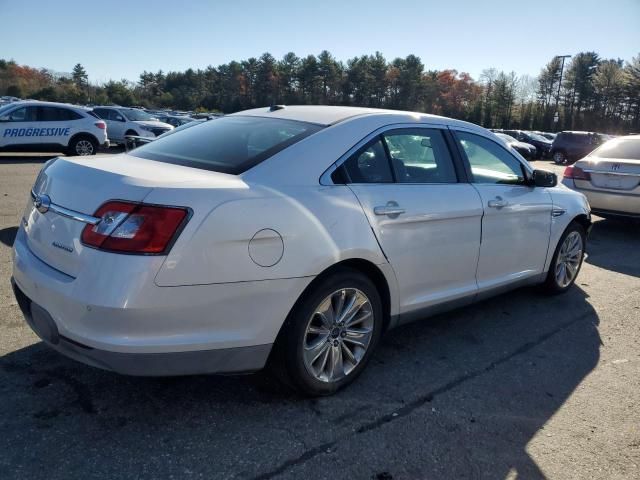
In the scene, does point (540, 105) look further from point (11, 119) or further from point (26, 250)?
point (26, 250)

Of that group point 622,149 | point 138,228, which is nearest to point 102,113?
point 622,149

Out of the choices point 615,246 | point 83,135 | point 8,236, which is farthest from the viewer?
point 83,135

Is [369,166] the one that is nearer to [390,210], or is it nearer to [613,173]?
[390,210]

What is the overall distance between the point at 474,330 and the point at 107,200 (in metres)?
3.02

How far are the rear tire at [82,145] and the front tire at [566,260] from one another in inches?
531

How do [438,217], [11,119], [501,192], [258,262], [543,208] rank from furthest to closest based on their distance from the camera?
[11,119], [543,208], [501,192], [438,217], [258,262]

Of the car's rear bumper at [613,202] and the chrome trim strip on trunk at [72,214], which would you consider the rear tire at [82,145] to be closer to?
the car's rear bumper at [613,202]

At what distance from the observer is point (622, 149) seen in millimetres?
8703

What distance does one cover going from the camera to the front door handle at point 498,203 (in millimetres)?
3989

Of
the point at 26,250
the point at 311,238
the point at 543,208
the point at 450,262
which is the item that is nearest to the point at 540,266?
the point at 543,208

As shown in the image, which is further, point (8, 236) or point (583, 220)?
point (8, 236)

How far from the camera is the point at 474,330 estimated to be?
434 cm

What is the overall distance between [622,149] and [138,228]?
8593 mm

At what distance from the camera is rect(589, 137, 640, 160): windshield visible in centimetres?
848
